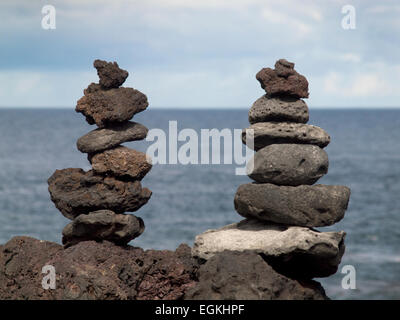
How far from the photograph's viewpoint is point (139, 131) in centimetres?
1180

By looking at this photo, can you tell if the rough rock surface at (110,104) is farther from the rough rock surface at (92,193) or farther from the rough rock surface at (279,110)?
the rough rock surface at (279,110)

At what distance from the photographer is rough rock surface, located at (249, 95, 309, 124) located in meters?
11.4

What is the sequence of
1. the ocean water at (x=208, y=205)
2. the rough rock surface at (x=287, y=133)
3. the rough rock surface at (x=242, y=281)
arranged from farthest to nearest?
1. the ocean water at (x=208, y=205)
2. the rough rock surface at (x=287, y=133)
3. the rough rock surface at (x=242, y=281)

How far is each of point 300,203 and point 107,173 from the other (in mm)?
3342

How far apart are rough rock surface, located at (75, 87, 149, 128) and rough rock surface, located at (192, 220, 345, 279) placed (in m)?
2.47

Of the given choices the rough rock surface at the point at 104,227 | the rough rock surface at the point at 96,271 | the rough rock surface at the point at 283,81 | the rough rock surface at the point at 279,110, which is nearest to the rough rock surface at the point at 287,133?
the rough rock surface at the point at 279,110

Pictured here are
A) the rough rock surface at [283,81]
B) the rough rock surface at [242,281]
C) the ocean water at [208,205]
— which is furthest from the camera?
the ocean water at [208,205]

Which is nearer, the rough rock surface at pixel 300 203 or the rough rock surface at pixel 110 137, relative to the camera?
the rough rock surface at pixel 300 203

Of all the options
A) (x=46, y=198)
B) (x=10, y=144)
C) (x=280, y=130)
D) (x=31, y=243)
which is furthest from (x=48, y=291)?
(x=10, y=144)

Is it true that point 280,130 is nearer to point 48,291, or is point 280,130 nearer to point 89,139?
point 89,139

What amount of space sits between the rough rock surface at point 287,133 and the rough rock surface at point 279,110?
0.11 m

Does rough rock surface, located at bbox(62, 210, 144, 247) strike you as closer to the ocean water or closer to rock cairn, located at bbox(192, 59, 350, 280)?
rock cairn, located at bbox(192, 59, 350, 280)

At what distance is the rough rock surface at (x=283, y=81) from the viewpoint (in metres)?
11.4

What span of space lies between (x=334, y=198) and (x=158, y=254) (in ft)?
10.0
